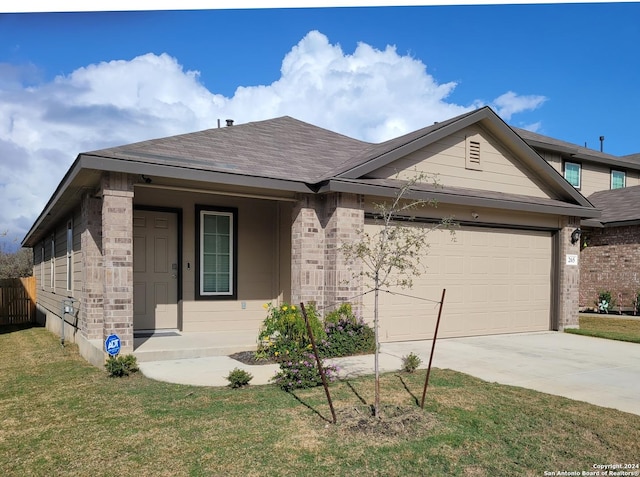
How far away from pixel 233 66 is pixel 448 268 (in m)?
5.76

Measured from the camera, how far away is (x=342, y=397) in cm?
546

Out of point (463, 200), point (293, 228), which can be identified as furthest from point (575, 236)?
point (293, 228)

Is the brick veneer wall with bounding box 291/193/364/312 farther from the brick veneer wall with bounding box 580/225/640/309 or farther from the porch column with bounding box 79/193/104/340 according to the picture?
the brick veneer wall with bounding box 580/225/640/309

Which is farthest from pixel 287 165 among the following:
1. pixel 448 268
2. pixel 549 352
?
pixel 549 352

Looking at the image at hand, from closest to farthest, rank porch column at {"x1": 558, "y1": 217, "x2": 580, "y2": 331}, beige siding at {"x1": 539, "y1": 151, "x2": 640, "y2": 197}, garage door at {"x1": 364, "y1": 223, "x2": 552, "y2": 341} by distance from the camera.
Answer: garage door at {"x1": 364, "y1": 223, "x2": 552, "y2": 341} < porch column at {"x1": 558, "y1": 217, "x2": 580, "y2": 331} < beige siding at {"x1": 539, "y1": 151, "x2": 640, "y2": 197}

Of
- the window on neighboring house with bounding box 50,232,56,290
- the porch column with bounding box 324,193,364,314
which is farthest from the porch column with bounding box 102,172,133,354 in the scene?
the window on neighboring house with bounding box 50,232,56,290

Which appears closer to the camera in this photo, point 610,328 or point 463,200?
point 463,200

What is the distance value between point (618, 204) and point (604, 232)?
1.41m

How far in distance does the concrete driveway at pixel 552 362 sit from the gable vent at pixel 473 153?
144 inches

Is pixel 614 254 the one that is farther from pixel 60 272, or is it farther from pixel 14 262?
pixel 14 262

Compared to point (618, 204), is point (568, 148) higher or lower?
higher

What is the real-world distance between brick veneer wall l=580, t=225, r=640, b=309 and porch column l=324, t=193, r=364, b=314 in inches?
428

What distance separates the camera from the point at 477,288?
411 inches

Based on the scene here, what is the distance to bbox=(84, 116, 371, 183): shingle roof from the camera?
7934 mm
